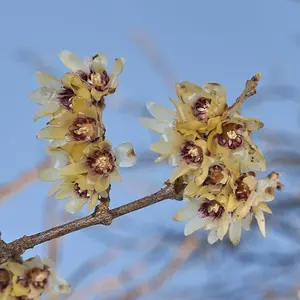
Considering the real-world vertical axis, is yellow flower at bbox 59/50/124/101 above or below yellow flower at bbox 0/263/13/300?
above

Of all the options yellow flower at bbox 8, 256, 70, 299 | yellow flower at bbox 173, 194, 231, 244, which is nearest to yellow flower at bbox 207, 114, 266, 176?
yellow flower at bbox 173, 194, 231, 244

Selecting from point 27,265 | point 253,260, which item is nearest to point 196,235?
point 253,260

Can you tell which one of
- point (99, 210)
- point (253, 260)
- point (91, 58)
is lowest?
point (99, 210)

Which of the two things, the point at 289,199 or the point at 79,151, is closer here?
the point at 79,151

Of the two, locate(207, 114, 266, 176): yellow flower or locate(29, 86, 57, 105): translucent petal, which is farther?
locate(29, 86, 57, 105): translucent petal

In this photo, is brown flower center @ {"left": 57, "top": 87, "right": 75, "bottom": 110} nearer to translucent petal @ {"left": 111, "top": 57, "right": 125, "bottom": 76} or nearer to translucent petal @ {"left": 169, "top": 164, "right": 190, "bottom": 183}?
translucent petal @ {"left": 111, "top": 57, "right": 125, "bottom": 76}

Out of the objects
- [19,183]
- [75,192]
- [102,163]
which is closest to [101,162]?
[102,163]

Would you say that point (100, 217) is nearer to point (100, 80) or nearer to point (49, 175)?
point (49, 175)

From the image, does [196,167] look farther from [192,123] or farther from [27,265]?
[27,265]
